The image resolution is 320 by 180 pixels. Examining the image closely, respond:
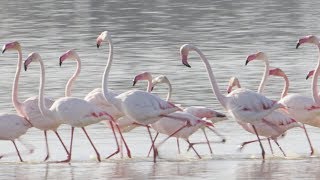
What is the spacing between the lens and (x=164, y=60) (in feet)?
74.2

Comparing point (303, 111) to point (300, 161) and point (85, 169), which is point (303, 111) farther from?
point (85, 169)

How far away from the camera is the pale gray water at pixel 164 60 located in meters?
12.9

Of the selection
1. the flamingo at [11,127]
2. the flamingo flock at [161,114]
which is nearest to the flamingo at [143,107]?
the flamingo flock at [161,114]

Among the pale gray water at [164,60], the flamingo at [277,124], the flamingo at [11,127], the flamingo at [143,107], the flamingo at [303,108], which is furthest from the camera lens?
the flamingo at [303,108]

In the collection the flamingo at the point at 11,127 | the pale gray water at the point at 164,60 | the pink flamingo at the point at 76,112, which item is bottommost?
the pale gray water at the point at 164,60

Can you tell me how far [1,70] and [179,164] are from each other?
920 centimetres

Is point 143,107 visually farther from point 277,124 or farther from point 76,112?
point 277,124

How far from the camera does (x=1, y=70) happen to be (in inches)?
855

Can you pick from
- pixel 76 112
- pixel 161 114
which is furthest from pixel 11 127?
pixel 161 114

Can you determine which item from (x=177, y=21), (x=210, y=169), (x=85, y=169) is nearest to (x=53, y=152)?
(x=85, y=169)

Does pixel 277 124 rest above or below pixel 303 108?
below

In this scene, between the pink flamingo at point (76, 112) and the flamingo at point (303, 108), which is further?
the flamingo at point (303, 108)

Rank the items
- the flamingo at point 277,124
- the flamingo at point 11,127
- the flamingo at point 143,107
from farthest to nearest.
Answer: the flamingo at point 277,124 < the flamingo at point 11,127 < the flamingo at point 143,107

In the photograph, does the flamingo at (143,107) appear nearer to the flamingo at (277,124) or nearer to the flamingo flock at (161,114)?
the flamingo flock at (161,114)
